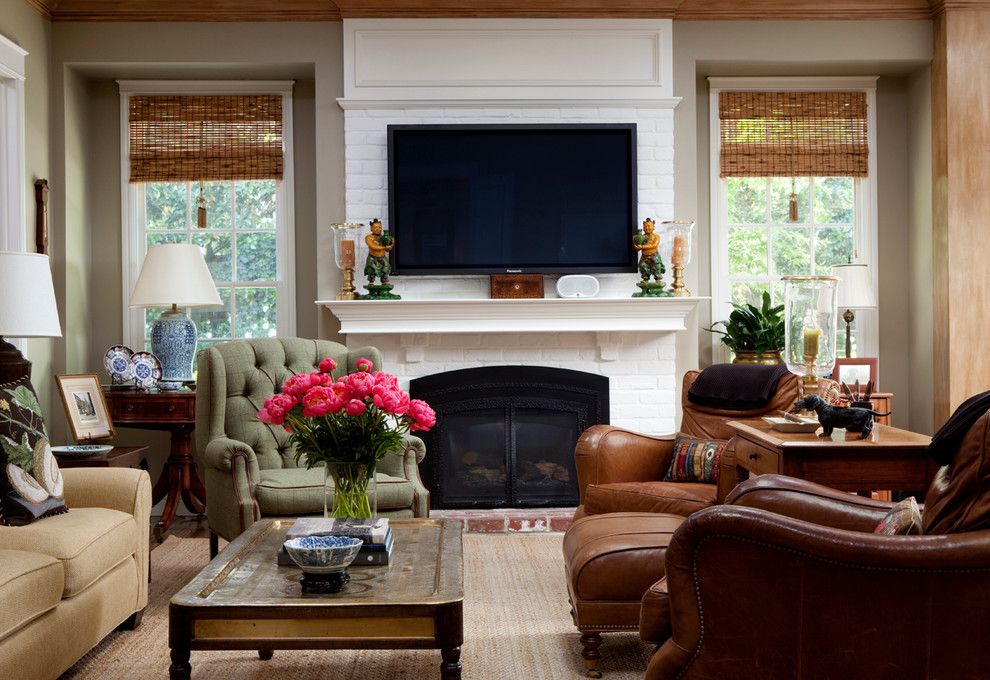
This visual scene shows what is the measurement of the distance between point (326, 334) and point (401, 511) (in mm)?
1744

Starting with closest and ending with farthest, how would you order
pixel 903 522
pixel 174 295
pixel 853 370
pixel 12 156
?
pixel 903 522 → pixel 12 156 → pixel 174 295 → pixel 853 370

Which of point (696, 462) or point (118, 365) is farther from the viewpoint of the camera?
point (118, 365)

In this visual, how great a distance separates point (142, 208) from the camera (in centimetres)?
542

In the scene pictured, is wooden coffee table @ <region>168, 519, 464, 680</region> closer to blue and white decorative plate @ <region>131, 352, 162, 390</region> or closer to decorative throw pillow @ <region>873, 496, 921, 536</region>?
decorative throw pillow @ <region>873, 496, 921, 536</region>

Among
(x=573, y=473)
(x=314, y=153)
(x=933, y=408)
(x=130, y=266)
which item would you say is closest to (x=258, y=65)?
(x=314, y=153)

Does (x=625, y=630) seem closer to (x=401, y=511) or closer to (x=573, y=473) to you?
(x=401, y=511)

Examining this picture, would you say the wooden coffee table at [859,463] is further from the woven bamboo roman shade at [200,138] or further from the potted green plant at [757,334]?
the woven bamboo roman shade at [200,138]

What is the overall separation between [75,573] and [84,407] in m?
1.93

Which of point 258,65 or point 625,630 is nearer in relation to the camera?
point 625,630

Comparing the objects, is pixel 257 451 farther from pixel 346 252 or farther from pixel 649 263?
pixel 649 263

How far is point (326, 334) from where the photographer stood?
5141 millimetres

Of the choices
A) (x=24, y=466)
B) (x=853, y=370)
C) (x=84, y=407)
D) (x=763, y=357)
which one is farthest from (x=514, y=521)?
Answer: (x=24, y=466)

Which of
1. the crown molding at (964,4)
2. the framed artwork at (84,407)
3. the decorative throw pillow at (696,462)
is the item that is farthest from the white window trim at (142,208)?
the crown molding at (964,4)

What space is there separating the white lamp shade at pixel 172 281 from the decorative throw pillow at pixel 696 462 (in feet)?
8.11
